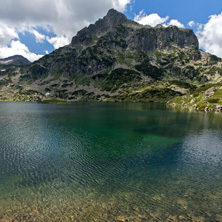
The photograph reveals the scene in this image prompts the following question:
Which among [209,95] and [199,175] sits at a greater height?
[209,95]

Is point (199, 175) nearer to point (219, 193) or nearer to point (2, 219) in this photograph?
point (219, 193)

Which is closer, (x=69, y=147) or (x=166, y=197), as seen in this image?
(x=166, y=197)

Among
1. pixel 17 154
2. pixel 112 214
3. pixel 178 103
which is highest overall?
pixel 178 103

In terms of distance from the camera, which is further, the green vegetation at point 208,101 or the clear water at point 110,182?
the green vegetation at point 208,101

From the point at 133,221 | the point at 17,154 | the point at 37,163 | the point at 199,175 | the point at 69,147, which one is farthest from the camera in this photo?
the point at 69,147

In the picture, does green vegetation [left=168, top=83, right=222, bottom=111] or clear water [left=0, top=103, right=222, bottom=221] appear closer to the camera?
clear water [left=0, top=103, right=222, bottom=221]

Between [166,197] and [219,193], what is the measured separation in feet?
25.7

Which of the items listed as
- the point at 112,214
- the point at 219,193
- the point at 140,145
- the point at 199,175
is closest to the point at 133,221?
the point at 112,214

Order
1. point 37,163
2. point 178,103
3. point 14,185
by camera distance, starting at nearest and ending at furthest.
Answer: point 14,185 < point 37,163 < point 178,103

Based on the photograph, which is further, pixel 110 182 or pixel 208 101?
pixel 208 101

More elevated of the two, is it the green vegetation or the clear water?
the green vegetation

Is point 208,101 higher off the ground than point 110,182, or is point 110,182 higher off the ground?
point 208,101

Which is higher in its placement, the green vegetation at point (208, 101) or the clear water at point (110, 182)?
the green vegetation at point (208, 101)

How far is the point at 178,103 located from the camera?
180250mm
